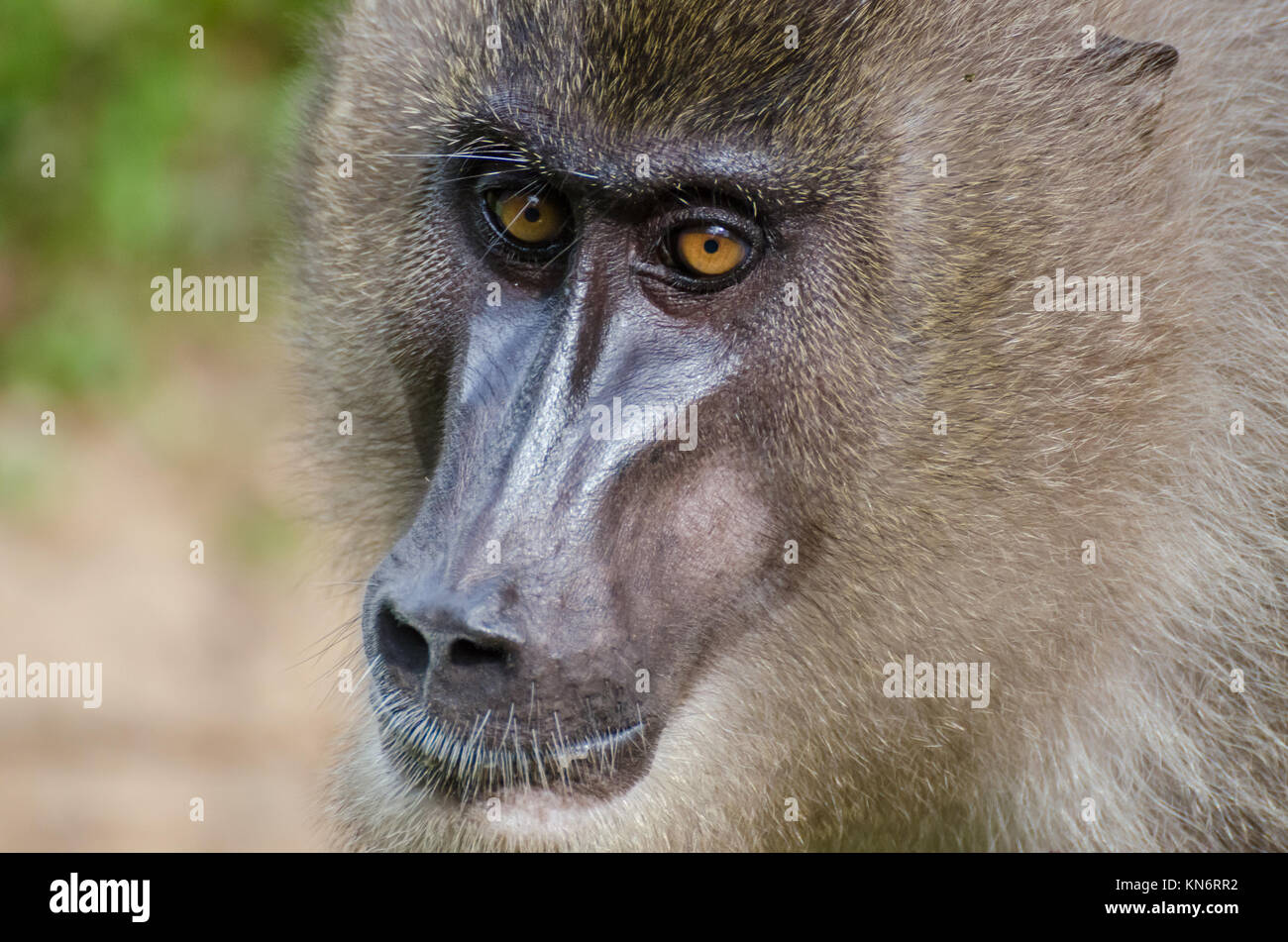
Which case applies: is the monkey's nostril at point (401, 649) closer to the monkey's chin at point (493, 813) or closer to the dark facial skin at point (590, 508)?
the dark facial skin at point (590, 508)

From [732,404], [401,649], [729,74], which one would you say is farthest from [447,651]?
[729,74]

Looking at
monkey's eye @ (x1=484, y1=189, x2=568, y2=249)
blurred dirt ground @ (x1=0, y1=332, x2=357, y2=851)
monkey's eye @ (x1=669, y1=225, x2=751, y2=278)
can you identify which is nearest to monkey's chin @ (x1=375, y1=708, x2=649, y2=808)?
monkey's eye @ (x1=669, y1=225, x2=751, y2=278)

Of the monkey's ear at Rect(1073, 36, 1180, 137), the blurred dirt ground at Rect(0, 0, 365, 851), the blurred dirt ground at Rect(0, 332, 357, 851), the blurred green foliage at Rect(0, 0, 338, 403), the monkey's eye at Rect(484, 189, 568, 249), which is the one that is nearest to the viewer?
the monkey's ear at Rect(1073, 36, 1180, 137)

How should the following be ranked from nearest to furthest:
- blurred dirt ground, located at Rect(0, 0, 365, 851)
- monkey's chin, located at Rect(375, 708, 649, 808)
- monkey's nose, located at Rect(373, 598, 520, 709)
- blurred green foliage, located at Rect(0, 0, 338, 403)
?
monkey's nose, located at Rect(373, 598, 520, 709)
monkey's chin, located at Rect(375, 708, 649, 808)
blurred dirt ground, located at Rect(0, 0, 365, 851)
blurred green foliage, located at Rect(0, 0, 338, 403)

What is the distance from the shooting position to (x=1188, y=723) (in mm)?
3469

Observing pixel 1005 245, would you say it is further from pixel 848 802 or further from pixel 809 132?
pixel 848 802

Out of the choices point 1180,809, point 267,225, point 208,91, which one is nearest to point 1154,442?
point 1180,809

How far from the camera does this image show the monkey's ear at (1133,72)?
127 inches

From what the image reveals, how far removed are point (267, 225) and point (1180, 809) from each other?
3.07 meters

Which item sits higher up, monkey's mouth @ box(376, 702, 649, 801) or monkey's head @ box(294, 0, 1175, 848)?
monkey's head @ box(294, 0, 1175, 848)

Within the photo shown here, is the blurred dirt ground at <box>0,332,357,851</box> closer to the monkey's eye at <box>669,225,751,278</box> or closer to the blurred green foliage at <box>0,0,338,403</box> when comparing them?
the blurred green foliage at <box>0,0,338,403</box>

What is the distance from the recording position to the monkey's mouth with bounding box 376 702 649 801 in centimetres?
311

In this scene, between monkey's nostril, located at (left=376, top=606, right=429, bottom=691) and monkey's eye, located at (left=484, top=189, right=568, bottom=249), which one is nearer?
monkey's nostril, located at (left=376, top=606, right=429, bottom=691)

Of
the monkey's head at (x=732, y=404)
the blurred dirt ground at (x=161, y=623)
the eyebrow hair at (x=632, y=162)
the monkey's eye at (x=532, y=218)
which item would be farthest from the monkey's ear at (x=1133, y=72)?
the blurred dirt ground at (x=161, y=623)
